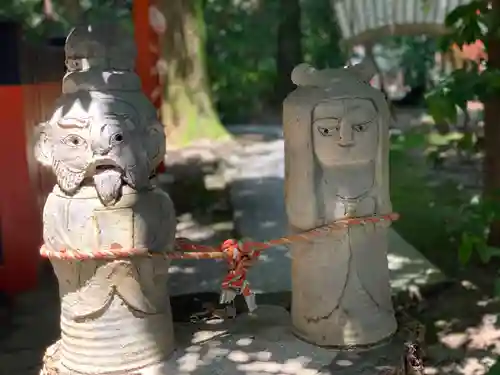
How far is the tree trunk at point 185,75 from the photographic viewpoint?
37.8 feet

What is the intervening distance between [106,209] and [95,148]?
10.2 inches

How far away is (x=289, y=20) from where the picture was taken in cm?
1691

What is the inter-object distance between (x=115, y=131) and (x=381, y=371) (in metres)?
1.57

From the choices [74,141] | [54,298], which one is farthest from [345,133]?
[54,298]

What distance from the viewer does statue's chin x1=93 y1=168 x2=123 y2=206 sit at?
2.87 meters

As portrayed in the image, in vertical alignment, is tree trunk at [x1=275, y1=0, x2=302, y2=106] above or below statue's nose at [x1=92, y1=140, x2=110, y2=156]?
above

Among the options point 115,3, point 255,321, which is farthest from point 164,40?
point 255,321

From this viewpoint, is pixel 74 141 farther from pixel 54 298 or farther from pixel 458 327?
pixel 458 327

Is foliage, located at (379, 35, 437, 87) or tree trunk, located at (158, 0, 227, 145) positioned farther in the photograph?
foliage, located at (379, 35, 437, 87)

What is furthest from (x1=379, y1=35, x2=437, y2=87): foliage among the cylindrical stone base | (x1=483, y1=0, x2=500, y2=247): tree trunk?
the cylindrical stone base

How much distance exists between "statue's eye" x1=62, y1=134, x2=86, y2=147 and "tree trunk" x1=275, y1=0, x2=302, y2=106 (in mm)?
14109

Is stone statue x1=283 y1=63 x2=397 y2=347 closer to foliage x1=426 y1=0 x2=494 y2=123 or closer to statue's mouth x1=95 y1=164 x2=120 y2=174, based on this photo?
foliage x1=426 y1=0 x2=494 y2=123

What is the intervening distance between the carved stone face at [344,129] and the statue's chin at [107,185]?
0.90 m

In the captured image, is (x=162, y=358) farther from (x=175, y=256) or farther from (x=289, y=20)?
(x=289, y=20)
